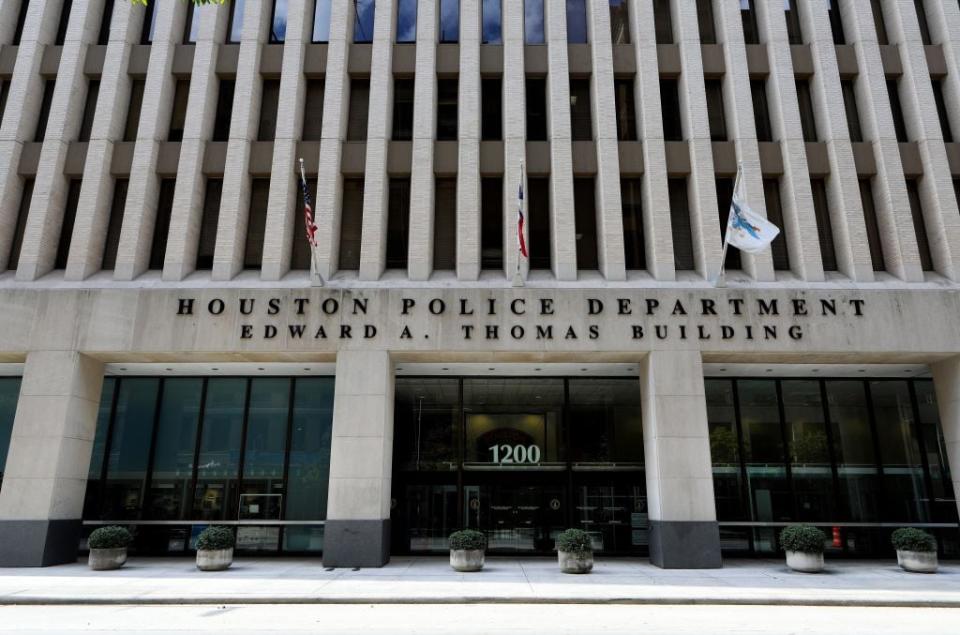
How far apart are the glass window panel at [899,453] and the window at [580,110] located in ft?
42.9

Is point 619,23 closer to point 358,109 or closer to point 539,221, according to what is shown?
point 539,221

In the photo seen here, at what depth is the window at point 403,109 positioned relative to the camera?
21.6 m

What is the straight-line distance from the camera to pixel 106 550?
55.7ft

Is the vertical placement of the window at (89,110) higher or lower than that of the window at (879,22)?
lower

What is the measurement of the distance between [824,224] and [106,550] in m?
23.7

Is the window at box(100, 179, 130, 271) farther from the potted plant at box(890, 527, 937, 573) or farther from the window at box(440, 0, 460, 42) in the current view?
the potted plant at box(890, 527, 937, 573)

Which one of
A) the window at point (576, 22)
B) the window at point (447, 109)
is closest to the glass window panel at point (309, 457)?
the window at point (447, 109)

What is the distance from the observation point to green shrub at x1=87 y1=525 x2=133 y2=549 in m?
17.0

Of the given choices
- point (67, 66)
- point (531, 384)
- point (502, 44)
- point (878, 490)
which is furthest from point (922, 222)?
point (67, 66)

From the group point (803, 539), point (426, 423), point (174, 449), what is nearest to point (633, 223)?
point (426, 423)

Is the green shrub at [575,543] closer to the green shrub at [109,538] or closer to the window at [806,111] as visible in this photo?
the green shrub at [109,538]

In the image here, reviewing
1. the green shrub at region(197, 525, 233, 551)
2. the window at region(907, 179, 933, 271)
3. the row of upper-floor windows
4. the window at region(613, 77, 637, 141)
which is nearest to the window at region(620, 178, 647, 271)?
the window at region(613, 77, 637, 141)

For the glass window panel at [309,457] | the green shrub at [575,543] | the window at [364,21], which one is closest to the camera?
the green shrub at [575,543]

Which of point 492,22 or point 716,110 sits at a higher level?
point 492,22
